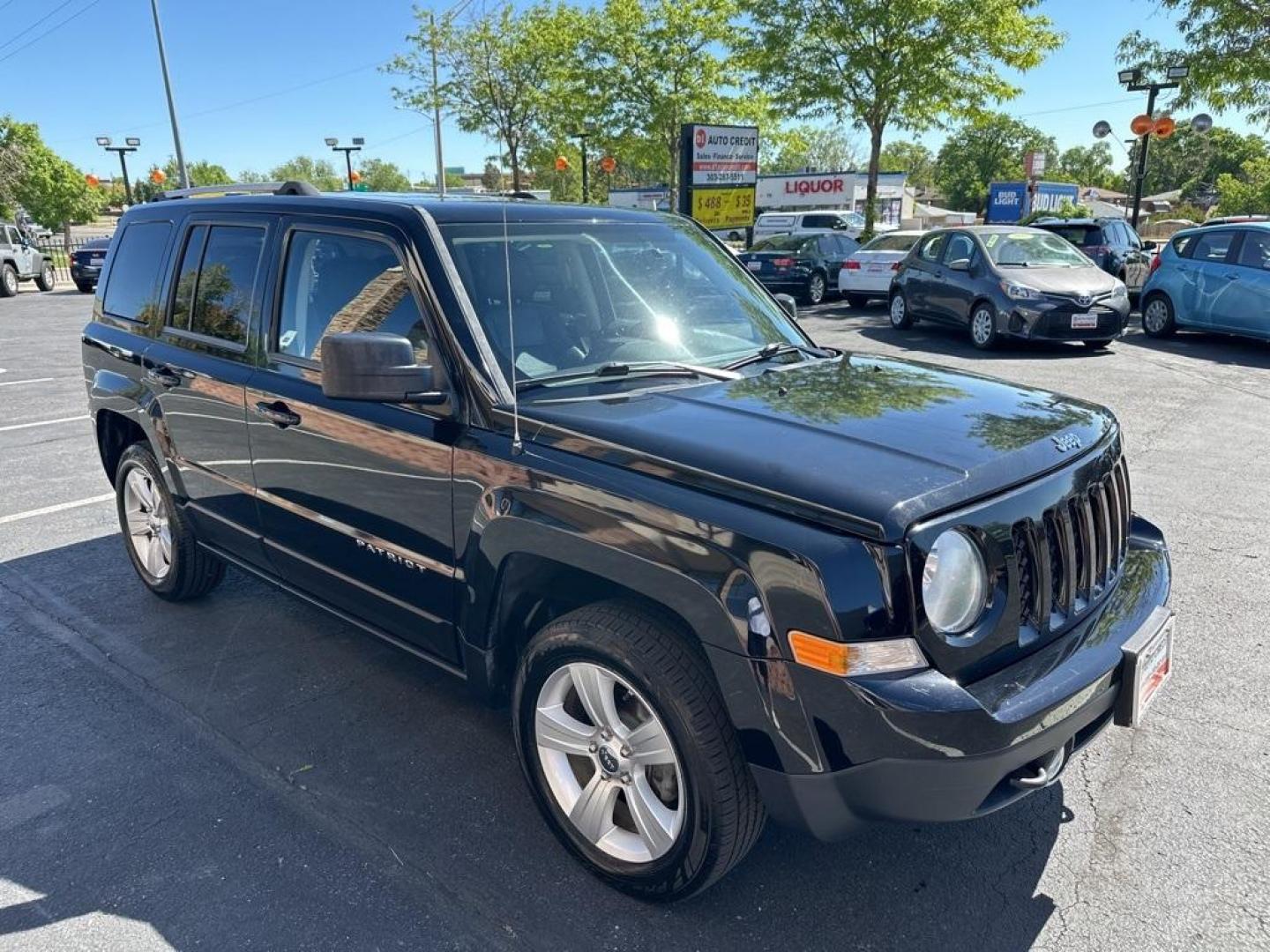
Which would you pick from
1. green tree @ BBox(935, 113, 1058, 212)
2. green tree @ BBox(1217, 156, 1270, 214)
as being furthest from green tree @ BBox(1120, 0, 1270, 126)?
green tree @ BBox(935, 113, 1058, 212)

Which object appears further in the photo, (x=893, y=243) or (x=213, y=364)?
(x=893, y=243)

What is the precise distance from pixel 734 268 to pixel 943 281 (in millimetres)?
10110

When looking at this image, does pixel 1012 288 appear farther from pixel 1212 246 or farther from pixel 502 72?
pixel 502 72

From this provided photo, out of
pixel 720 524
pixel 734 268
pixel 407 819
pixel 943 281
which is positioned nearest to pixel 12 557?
pixel 407 819

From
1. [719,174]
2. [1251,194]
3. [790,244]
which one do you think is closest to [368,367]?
[719,174]

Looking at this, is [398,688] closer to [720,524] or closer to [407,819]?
[407,819]

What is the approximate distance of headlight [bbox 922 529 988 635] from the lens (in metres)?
2.12

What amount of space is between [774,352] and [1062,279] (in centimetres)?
1007

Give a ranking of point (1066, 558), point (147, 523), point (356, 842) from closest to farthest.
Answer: point (1066, 558) → point (356, 842) → point (147, 523)

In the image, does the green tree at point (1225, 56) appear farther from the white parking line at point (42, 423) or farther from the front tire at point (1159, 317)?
the white parking line at point (42, 423)

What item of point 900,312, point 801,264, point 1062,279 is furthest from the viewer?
point 801,264

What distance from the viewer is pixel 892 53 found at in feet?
63.2

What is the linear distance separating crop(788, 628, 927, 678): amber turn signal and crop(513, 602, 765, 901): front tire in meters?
0.32

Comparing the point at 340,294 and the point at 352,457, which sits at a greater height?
the point at 340,294
